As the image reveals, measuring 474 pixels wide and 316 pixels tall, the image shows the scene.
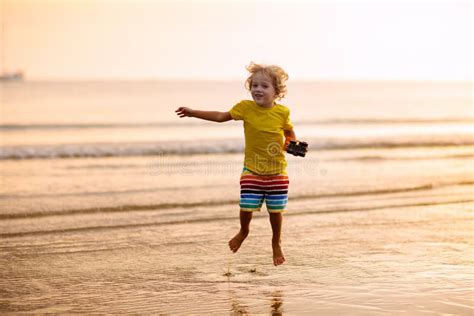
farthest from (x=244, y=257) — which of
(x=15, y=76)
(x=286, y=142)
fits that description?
(x=15, y=76)

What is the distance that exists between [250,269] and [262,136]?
120 centimetres

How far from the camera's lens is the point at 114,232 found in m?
8.49

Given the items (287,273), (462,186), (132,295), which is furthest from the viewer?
(462,186)

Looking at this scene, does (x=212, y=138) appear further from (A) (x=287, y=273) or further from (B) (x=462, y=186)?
(A) (x=287, y=273)

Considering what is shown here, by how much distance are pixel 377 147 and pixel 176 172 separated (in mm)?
7764

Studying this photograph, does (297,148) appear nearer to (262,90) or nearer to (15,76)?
(262,90)

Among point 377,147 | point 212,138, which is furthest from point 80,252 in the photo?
point 212,138

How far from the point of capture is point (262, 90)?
639 cm

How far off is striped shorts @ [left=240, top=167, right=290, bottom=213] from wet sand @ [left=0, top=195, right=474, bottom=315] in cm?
60

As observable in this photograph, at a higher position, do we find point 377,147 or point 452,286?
point 377,147

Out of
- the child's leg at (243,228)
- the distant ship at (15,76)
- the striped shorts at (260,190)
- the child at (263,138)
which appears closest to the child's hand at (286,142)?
the child at (263,138)

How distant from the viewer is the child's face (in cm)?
639

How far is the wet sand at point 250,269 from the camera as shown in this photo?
18.8 ft

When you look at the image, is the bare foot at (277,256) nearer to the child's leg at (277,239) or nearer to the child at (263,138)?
the child's leg at (277,239)
